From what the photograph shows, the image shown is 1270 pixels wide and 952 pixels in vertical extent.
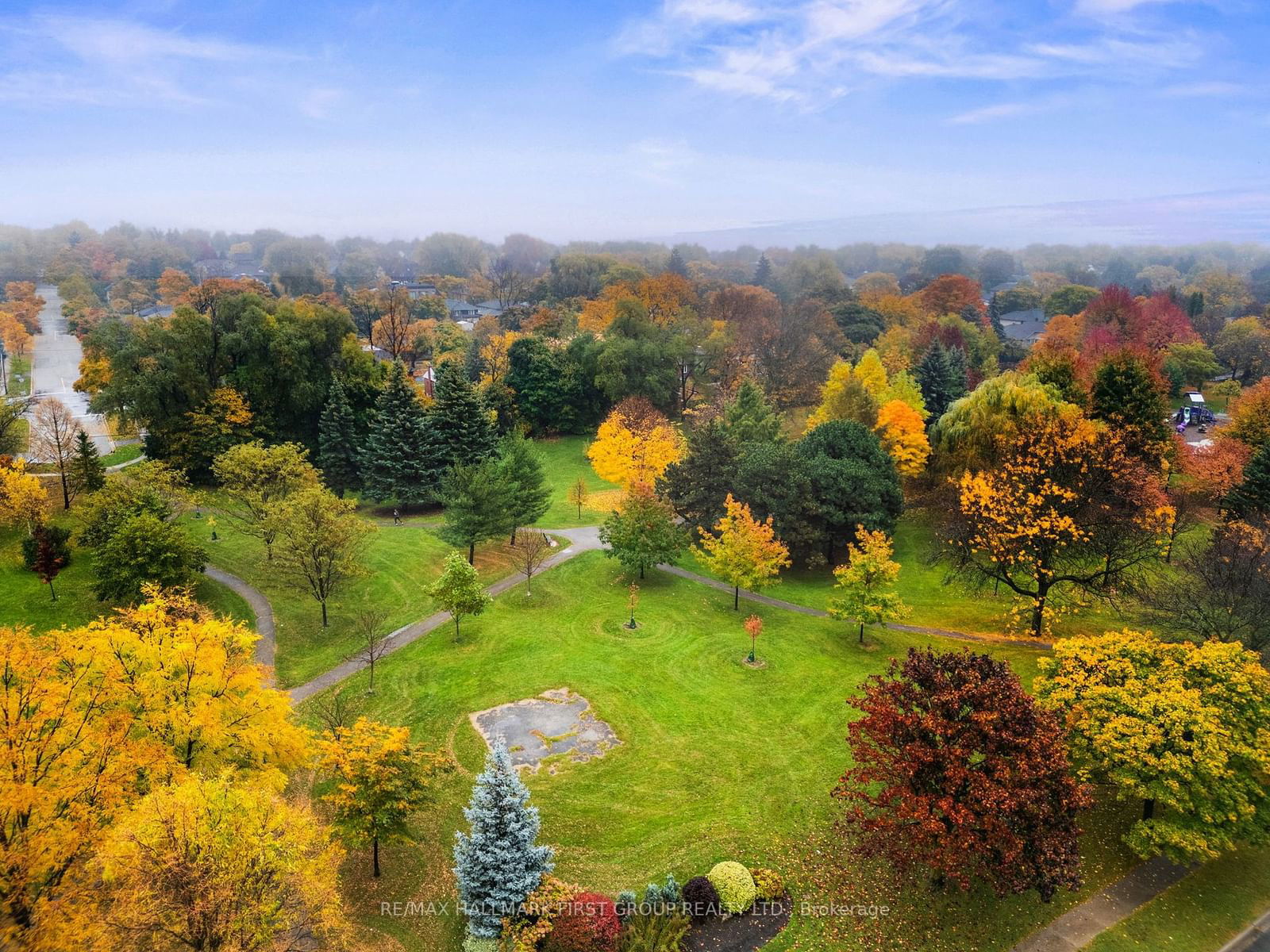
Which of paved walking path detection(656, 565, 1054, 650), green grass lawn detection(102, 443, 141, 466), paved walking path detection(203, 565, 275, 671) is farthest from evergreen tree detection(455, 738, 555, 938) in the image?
Answer: green grass lawn detection(102, 443, 141, 466)

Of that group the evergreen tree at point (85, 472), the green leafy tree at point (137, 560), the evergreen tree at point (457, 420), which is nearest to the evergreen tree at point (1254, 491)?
the evergreen tree at point (457, 420)

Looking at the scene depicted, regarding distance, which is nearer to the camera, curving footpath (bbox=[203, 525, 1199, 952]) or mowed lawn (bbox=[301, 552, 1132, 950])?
curving footpath (bbox=[203, 525, 1199, 952])

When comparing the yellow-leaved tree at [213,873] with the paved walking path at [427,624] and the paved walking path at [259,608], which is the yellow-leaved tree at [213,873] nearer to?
the paved walking path at [427,624]

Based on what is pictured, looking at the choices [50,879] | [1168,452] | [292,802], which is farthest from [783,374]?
[50,879]

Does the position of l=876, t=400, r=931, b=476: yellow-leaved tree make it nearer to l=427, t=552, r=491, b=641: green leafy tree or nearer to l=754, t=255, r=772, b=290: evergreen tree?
l=427, t=552, r=491, b=641: green leafy tree

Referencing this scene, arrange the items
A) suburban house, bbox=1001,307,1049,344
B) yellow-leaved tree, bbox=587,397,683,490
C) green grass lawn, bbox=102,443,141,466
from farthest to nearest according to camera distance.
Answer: suburban house, bbox=1001,307,1049,344, green grass lawn, bbox=102,443,141,466, yellow-leaved tree, bbox=587,397,683,490

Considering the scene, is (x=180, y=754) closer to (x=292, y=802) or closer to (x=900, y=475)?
(x=292, y=802)
